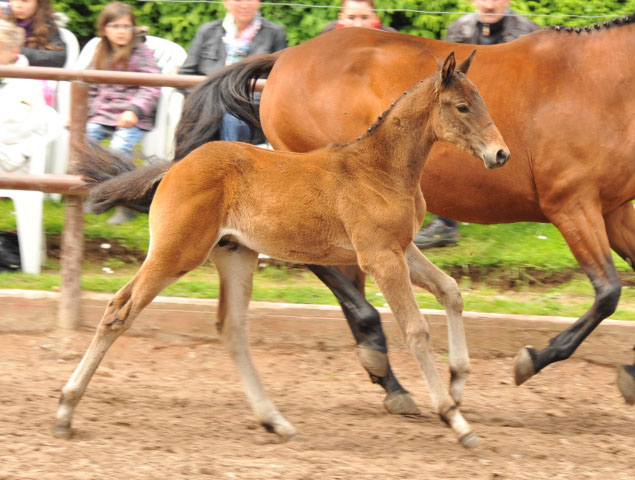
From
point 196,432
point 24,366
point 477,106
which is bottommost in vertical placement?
point 24,366

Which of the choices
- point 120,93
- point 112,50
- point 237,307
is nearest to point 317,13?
point 112,50

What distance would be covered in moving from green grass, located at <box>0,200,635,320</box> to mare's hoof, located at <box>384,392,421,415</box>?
1.16 metres

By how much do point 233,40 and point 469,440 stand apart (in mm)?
3391

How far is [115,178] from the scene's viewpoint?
4.07m

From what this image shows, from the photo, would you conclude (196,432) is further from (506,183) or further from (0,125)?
(0,125)

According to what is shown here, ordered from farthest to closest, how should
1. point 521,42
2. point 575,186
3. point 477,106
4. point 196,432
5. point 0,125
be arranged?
1. point 0,125
2. point 521,42
3. point 575,186
4. point 196,432
5. point 477,106

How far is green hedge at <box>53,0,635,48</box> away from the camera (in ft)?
27.5

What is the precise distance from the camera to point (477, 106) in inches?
145

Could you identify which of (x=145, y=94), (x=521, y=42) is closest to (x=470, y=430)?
(x=521, y=42)

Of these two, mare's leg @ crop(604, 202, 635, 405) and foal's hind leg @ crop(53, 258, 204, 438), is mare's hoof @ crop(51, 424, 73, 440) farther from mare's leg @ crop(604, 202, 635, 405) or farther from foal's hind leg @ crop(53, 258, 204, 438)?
mare's leg @ crop(604, 202, 635, 405)

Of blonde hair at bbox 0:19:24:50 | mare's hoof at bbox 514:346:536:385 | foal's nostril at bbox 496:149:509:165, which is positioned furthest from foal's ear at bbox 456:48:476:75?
blonde hair at bbox 0:19:24:50

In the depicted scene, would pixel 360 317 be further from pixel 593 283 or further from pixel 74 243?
pixel 74 243

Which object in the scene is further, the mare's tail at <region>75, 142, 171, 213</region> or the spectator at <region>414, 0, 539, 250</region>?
the spectator at <region>414, 0, 539, 250</region>

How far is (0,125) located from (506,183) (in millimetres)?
2980
